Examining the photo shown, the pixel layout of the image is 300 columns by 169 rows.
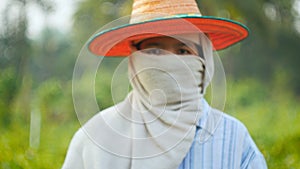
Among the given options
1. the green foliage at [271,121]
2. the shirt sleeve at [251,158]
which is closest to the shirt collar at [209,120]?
the shirt sleeve at [251,158]

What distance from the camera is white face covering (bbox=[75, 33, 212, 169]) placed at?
2.06 metres

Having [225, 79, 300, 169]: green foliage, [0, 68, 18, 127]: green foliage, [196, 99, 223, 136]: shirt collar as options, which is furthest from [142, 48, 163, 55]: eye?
→ [0, 68, 18, 127]: green foliage

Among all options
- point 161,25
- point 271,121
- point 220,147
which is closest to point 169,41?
point 161,25

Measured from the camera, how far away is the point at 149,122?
2.08 m

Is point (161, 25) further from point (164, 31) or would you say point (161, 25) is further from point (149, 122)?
point (149, 122)

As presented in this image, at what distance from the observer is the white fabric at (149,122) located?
2.06 m

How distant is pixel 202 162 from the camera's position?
6.89 ft

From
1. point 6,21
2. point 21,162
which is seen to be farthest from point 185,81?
point 6,21

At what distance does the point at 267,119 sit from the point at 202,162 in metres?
7.30

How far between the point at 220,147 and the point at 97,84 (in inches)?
32.2

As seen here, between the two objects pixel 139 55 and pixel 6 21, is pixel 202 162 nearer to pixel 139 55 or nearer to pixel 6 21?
pixel 139 55

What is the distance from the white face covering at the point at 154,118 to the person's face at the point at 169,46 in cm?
3

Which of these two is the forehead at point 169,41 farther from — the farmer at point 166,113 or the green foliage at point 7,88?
the green foliage at point 7,88

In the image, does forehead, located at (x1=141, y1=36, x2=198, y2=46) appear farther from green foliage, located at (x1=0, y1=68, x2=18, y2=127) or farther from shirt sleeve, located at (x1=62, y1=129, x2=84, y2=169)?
green foliage, located at (x1=0, y1=68, x2=18, y2=127)
